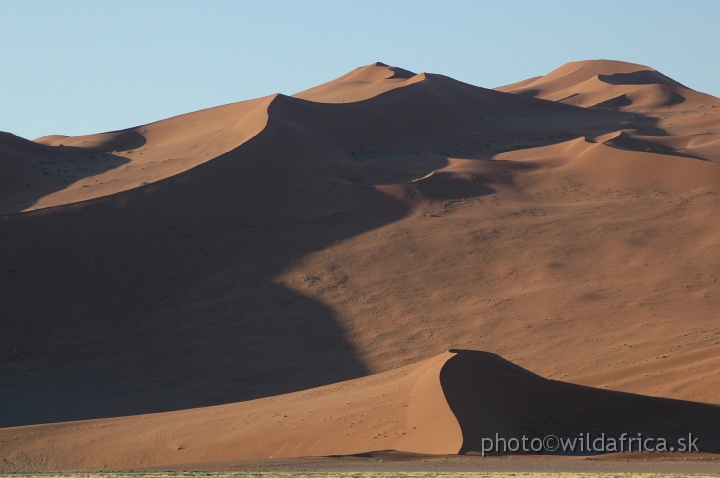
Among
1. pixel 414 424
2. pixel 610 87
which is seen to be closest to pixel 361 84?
pixel 610 87

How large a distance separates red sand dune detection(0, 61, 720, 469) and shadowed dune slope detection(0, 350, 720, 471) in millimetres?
65

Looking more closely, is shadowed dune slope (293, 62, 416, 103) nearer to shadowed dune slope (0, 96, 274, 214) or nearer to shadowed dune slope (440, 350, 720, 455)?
shadowed dune slope (0, 96, 274, 214)

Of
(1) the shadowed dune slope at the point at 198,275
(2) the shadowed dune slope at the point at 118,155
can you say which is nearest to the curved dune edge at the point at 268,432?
(1) the shadowed dune slope at the point at 198,275

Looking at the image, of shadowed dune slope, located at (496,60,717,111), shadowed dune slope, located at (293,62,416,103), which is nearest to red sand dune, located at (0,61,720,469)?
shadowed dune slope, located at (293,62,416,103)

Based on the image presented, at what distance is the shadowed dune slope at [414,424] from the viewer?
18.1 m

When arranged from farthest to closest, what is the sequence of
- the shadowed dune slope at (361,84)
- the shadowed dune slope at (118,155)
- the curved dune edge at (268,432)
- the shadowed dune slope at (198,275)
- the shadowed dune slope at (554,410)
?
the shadowed dune slope at (361,84) < the shadowed dune slope at (118,155) < the shadowed dune slope at (198,275) < the curved dune edge at (268,432) < the shadowed dune slope at (554,410)

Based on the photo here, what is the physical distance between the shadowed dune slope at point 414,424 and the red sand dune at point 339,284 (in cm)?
7

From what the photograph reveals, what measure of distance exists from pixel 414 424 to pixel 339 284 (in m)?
14.1

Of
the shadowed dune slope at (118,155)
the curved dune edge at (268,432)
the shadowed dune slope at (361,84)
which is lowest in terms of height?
the curved dune edge at (268,432)

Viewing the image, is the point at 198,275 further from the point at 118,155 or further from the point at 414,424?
the point at 118,155

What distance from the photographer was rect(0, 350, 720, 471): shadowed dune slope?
1811 cm

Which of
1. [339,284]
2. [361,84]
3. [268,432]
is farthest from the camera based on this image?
[361,84]

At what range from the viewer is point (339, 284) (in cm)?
3250

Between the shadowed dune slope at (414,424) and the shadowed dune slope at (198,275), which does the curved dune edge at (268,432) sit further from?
the shadowed dune slope at (198,275)
